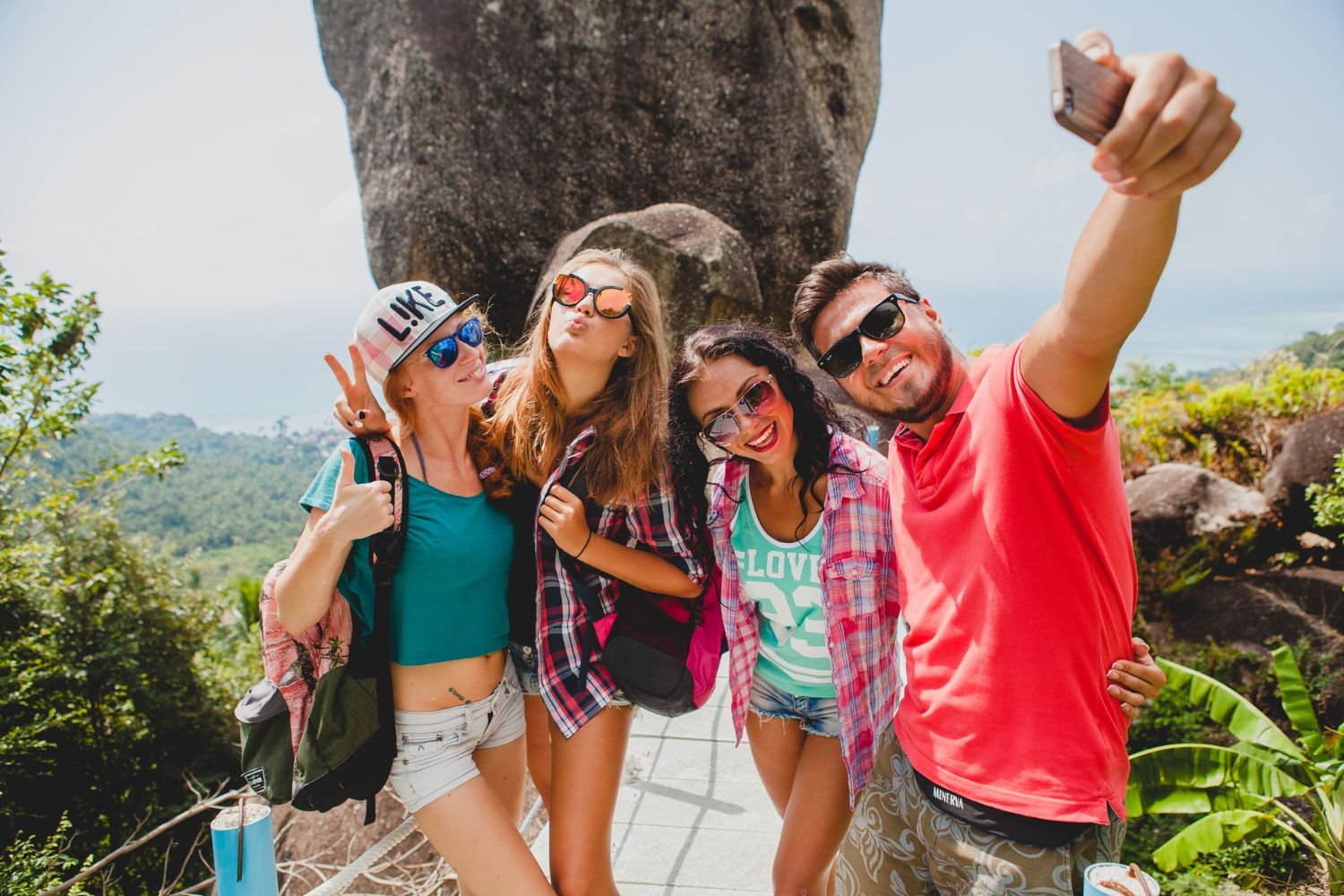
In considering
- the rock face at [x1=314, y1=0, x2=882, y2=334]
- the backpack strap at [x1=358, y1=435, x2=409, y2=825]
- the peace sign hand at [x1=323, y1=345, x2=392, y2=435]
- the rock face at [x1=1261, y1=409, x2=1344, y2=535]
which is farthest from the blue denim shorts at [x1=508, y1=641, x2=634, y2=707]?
the rock face at [x1=1261, y1=409, x2=1344, y2=535]

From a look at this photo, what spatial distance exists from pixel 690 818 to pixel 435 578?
2357 mm

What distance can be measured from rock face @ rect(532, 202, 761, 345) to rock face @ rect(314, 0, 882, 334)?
4.73ft

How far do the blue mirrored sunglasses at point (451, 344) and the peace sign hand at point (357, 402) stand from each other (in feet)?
0.70

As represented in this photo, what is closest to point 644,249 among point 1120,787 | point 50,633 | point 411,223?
point 411,223

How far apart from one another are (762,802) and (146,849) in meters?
7.79

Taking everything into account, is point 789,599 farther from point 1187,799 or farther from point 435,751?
point 1187,799

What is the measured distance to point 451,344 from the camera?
8.39 feet

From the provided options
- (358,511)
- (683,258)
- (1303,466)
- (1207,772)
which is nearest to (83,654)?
(683,258)

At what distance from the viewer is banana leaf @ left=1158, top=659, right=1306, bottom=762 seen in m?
4.29

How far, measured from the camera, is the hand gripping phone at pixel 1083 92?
1070mm

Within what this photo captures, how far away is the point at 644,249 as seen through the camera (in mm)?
7379

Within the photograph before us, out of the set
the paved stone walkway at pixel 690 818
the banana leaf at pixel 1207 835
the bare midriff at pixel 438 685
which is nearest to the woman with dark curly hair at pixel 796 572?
the bare midriff at pixel 438 685

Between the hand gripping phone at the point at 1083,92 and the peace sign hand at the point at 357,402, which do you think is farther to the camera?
the peace sign hand at the point at 357,402

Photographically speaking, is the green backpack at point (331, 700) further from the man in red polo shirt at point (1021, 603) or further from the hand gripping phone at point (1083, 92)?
the hand gripping phone at point (1083, 92)
